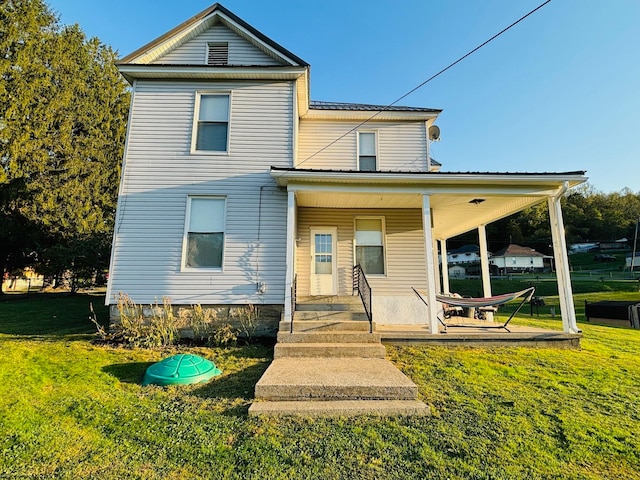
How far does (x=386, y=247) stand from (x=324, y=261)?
5.83 ft

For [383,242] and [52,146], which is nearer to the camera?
[383,242]

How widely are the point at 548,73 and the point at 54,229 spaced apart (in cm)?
2235

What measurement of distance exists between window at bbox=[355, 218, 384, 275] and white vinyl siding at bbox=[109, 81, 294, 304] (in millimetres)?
2526

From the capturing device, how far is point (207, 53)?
331 inches

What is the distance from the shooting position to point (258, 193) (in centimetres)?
750

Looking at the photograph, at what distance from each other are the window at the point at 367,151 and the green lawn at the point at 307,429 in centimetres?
606

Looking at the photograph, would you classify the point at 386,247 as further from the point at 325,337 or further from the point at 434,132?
the point at 434,132

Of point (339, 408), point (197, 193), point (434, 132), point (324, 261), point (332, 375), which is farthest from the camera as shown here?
point (434, 132)

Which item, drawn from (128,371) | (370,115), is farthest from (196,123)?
(128,371)

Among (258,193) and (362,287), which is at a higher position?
(258,193)

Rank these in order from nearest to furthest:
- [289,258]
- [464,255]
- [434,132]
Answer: [289,258] → [434,132] → [464,255]

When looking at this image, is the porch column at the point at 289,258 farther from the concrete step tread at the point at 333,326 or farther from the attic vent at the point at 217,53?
the attic vent at the point at 217,53

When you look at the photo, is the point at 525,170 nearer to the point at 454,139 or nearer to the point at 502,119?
the point at 454,139

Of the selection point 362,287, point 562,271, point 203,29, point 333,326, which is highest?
point 203,29
